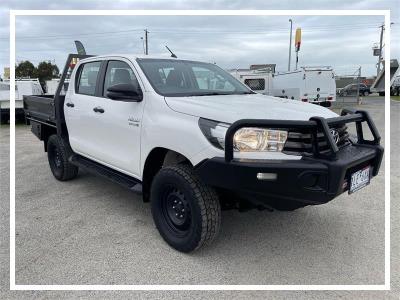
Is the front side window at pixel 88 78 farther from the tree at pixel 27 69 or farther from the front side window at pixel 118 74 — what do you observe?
the tree at pixel 27 69

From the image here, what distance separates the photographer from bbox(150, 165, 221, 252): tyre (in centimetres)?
320

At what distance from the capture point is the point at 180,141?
3232 mm

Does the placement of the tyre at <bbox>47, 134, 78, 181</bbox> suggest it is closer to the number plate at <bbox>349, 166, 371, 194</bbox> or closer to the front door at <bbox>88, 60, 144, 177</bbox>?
the front door at <bbox>88, 60, 144, 177</bbox>

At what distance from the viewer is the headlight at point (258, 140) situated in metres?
2.88

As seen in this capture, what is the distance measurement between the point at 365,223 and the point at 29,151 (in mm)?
7638

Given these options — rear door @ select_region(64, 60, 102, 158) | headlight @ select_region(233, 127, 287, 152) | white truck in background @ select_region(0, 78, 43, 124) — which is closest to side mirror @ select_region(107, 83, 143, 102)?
rear door @ select_region(64, 60, 102, 158)

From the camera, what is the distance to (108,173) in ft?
14.7

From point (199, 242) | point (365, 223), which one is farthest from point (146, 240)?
point (365, 223)

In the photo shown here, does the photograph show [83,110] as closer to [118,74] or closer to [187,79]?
[118,74]

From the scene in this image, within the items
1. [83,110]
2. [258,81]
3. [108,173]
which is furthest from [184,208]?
[258,81]

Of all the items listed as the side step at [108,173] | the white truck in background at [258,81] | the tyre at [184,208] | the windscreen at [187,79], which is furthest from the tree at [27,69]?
the tyre at [184,208]

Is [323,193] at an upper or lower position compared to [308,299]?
upper

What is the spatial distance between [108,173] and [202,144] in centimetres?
185

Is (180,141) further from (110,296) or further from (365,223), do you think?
(365,223)
